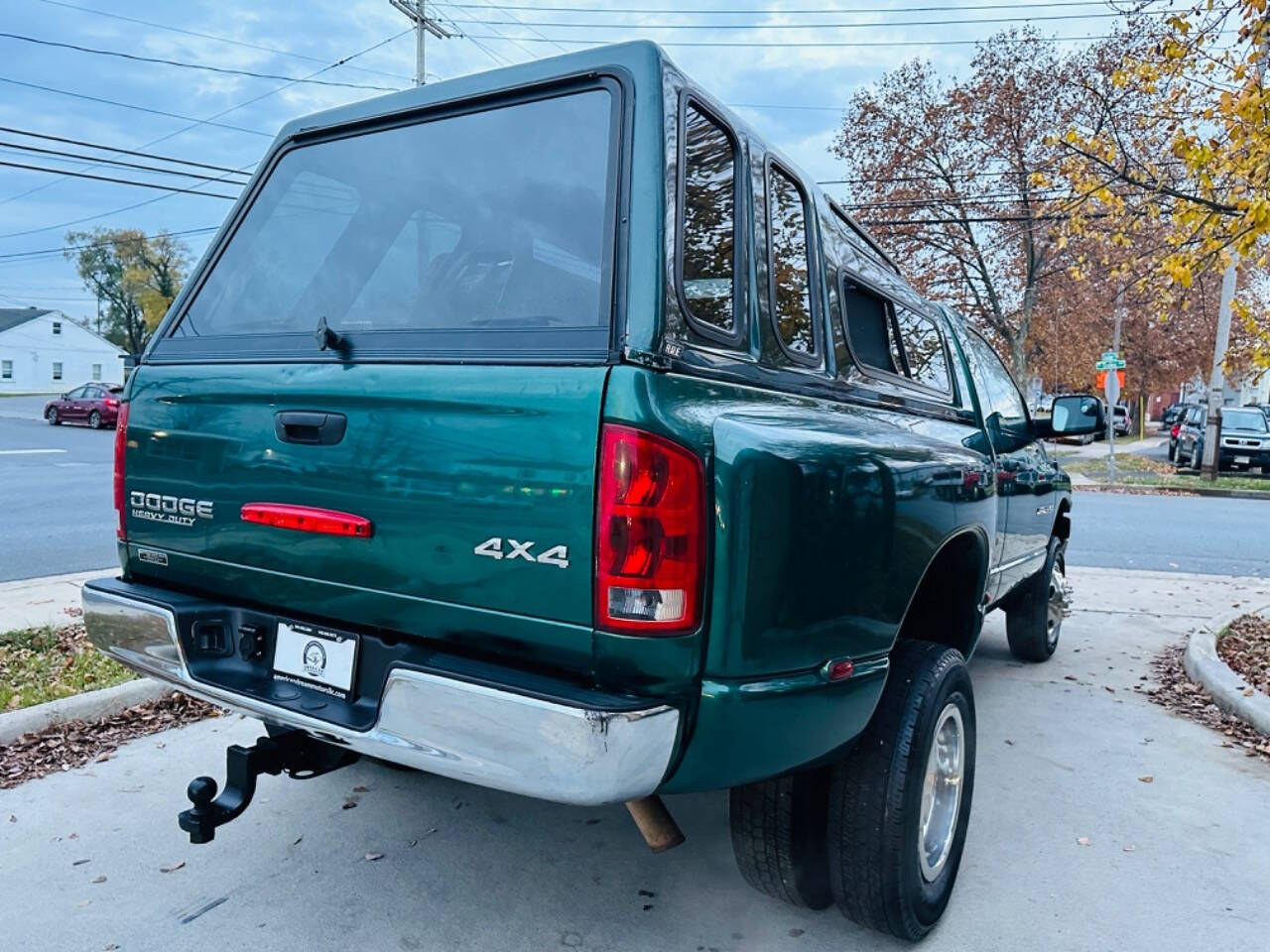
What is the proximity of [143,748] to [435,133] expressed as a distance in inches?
113

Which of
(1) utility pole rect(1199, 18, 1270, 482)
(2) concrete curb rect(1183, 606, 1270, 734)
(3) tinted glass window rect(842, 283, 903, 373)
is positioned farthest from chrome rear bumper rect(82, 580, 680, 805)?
(1) utility pole rect(1199, 18, 1270, 482)

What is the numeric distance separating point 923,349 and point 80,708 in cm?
384

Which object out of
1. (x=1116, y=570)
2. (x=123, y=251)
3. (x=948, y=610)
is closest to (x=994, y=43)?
(x=1116, y=570)

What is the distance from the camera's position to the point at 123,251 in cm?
7606

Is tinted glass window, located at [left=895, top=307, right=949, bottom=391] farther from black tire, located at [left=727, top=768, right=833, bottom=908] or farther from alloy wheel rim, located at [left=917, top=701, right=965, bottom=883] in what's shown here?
black tire, located at [left=727, top=768, right=833, bottom=908]

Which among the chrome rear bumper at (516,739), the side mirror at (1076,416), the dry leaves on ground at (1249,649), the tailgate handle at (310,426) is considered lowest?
the dry leaves on ground at (1249,649)

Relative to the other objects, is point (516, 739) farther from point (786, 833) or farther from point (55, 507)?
point (55, 507)

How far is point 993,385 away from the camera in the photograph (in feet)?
14.8

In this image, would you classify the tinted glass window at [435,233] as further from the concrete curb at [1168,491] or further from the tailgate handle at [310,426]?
the concrete curb at [1168,491]

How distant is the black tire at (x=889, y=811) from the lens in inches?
92.0

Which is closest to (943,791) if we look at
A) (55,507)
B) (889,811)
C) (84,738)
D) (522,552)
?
(889,811)

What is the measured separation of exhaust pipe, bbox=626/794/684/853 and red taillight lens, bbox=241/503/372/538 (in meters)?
0.92

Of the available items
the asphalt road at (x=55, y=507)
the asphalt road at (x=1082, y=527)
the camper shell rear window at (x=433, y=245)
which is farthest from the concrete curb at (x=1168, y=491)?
the camper shell rear window at (x=433, y=245)

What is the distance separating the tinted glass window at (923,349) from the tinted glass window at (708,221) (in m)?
1.43
